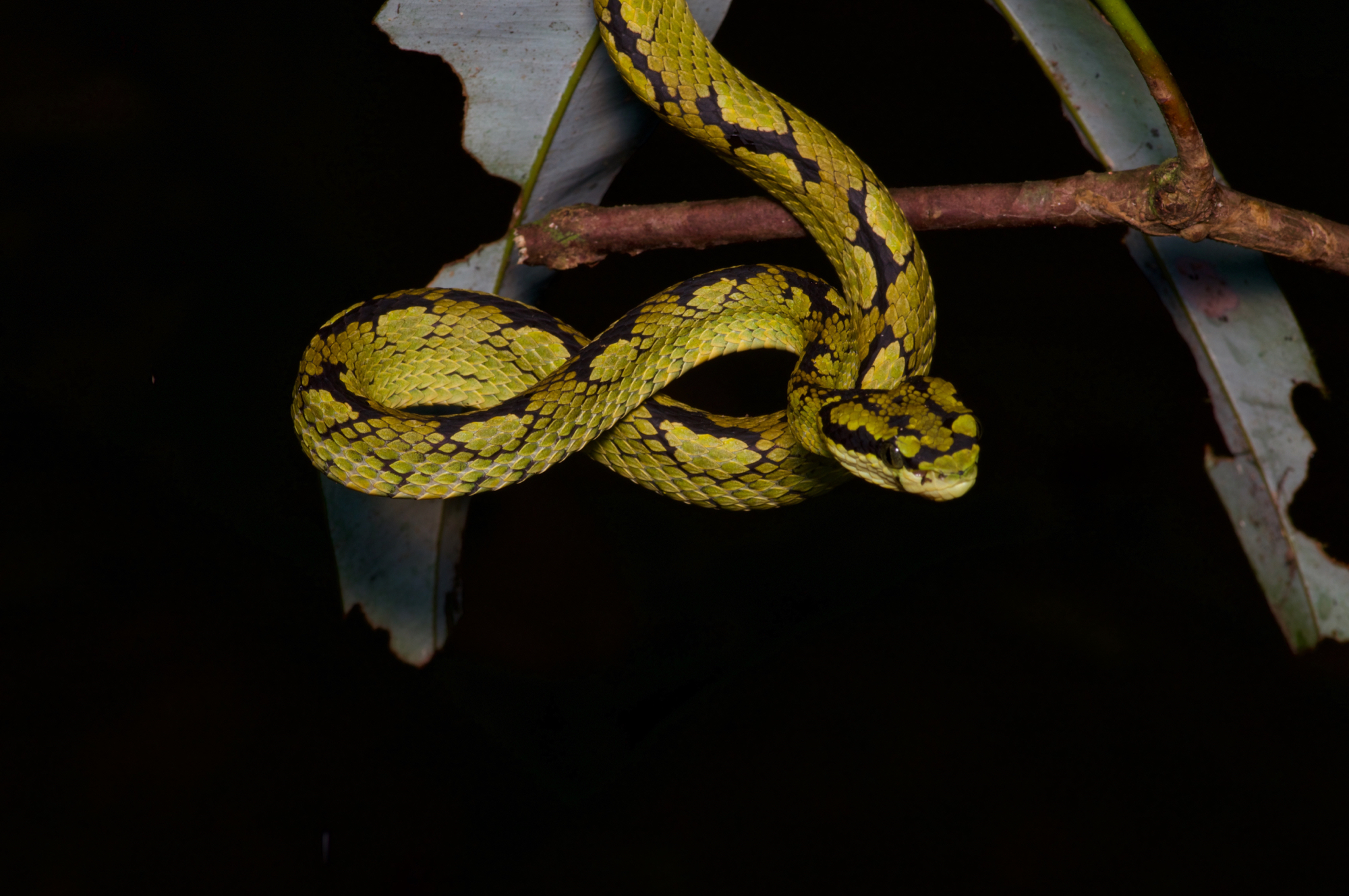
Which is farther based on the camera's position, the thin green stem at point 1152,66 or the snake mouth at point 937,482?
the snake mouth at point 937,482

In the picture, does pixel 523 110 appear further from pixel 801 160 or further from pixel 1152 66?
pixel 1152 66

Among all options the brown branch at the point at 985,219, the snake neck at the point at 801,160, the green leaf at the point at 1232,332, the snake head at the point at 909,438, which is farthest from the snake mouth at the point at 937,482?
the green leaf at the point at 1232,332

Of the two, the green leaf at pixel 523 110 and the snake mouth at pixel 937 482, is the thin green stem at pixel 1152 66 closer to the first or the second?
the snake mouth at pixel 937 482

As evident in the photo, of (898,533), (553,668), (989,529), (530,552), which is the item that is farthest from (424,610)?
(989,529)

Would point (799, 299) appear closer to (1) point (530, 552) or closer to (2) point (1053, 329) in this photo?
(2) point (1053, 329)

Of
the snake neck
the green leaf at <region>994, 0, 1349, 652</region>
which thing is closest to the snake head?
the snake neck

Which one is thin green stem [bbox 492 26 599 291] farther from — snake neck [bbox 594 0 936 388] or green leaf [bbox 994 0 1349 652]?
green leaf [bbox 994 0 1349 652]
